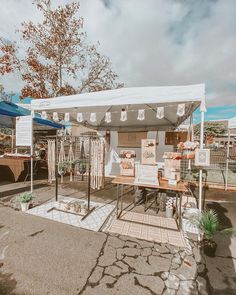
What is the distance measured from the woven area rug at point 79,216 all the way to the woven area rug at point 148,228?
257 mm

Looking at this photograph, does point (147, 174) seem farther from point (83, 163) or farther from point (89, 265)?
point (83, 163)

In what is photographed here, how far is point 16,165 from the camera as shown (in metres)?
7.14

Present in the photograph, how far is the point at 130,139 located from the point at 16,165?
525cm

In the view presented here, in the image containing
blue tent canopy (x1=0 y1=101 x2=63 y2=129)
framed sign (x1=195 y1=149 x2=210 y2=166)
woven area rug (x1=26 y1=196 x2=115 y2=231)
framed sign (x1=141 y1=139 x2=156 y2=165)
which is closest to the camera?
framed sign (x1=195 y1=149 x2=210 y2=166)

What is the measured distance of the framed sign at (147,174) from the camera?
3747 millimetres

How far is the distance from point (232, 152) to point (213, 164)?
3.18 meters

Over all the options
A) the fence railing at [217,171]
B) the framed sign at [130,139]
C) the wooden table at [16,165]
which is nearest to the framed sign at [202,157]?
the fence railing at [217,171]

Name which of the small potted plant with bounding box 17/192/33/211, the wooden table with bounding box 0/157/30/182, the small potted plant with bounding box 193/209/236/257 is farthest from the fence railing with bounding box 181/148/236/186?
A: the wooden table with bounding box 0/157/30/182

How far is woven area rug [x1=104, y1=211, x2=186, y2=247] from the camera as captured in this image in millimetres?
3211

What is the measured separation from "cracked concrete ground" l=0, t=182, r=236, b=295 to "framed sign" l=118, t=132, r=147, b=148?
5522mm

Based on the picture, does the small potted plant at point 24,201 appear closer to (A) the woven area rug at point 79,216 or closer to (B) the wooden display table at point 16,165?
(A) the woven area rug at point 79,216

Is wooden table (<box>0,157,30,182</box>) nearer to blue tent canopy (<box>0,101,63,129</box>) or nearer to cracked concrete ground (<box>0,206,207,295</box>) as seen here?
blue tent canopy (<box>0,101,63,129</box>)

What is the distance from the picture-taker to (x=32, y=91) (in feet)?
39.6

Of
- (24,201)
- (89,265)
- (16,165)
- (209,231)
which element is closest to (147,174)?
(209,231)
